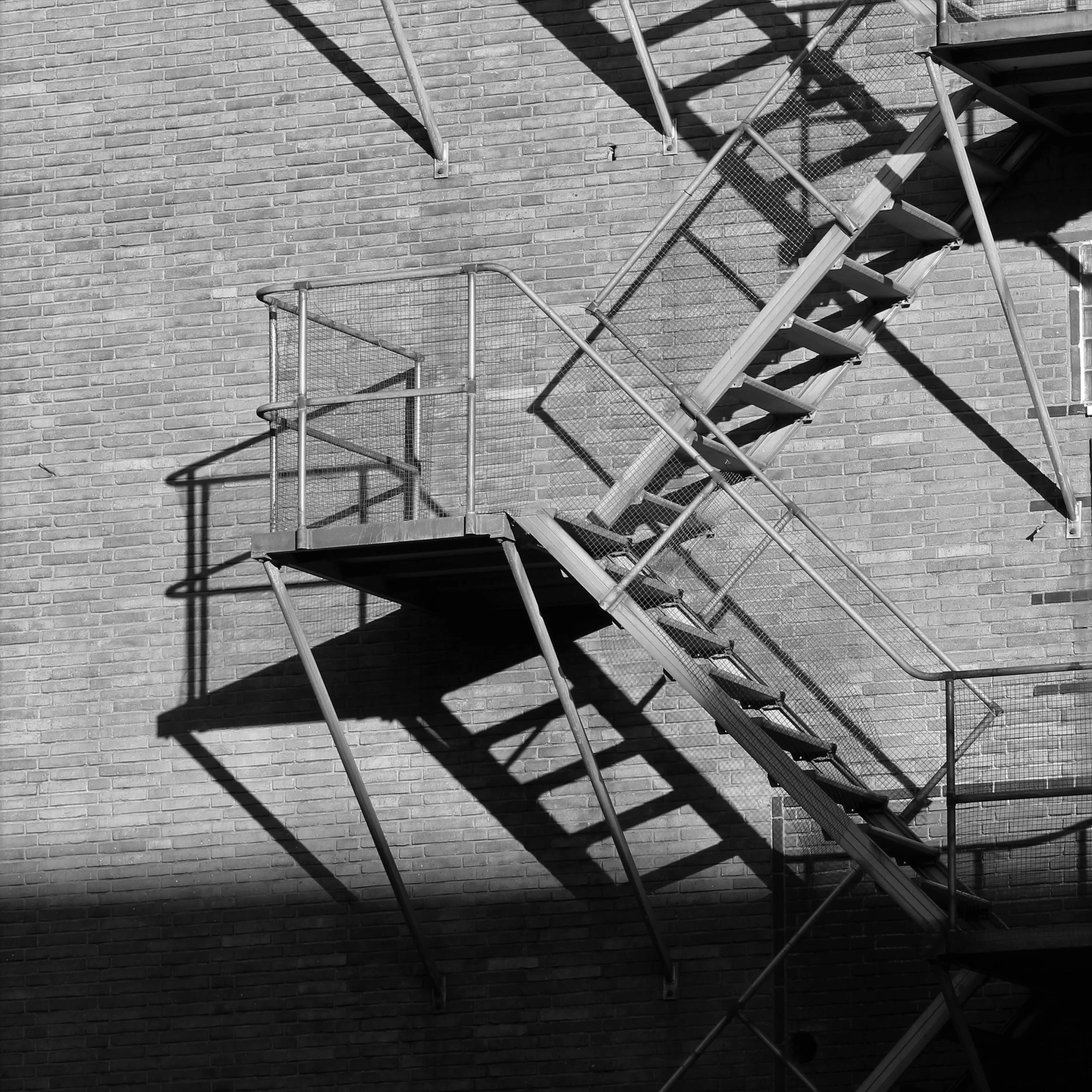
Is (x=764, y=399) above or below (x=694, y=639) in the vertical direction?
above

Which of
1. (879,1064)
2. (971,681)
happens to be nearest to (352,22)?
(971,681)

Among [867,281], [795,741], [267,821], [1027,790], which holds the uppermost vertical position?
[867,281]

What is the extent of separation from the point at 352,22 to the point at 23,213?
2.65 m

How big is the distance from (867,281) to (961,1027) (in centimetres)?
436

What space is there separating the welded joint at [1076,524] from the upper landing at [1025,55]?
2.28 m

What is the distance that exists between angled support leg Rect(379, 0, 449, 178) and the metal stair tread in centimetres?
531

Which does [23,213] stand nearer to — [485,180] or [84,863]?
[485,180]

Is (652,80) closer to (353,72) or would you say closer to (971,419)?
(353,72)

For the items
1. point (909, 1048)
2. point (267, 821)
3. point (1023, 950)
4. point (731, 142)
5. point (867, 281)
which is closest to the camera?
point (1023, 950)

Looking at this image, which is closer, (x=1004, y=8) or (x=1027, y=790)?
(x=1027, y=790)

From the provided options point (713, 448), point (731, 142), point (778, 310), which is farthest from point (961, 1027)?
point (731, 142)

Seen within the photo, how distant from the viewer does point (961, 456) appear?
1177 cm

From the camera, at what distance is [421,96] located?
12758 millimetres

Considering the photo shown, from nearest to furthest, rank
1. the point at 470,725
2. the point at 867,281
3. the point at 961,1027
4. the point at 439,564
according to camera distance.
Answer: the point at 961,1027
the point at 439,564
the point at 867,281
the point at 470,725
